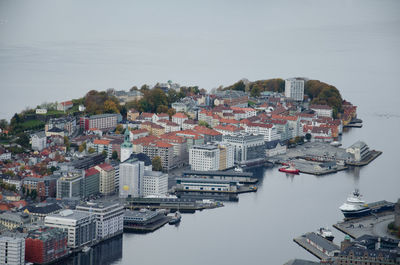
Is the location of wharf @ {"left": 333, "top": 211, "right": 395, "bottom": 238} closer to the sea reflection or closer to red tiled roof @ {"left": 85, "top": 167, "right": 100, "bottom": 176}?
the sea reflection

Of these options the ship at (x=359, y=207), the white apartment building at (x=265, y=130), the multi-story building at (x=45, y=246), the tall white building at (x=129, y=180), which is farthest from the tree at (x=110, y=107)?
the multi-story building at (x=45, y=246)

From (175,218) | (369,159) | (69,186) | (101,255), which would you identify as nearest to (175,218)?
(175,218)

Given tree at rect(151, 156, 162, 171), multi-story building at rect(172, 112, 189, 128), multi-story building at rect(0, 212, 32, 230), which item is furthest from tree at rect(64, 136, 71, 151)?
multi-story building at rect(0, 212, 32, 230)

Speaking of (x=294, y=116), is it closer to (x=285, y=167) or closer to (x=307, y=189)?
(x=285, y=167)

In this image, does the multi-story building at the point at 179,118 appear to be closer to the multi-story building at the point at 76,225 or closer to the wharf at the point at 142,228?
the wharf at the point at 142,228

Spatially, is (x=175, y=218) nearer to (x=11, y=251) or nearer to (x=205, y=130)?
(x=11, y=251)
